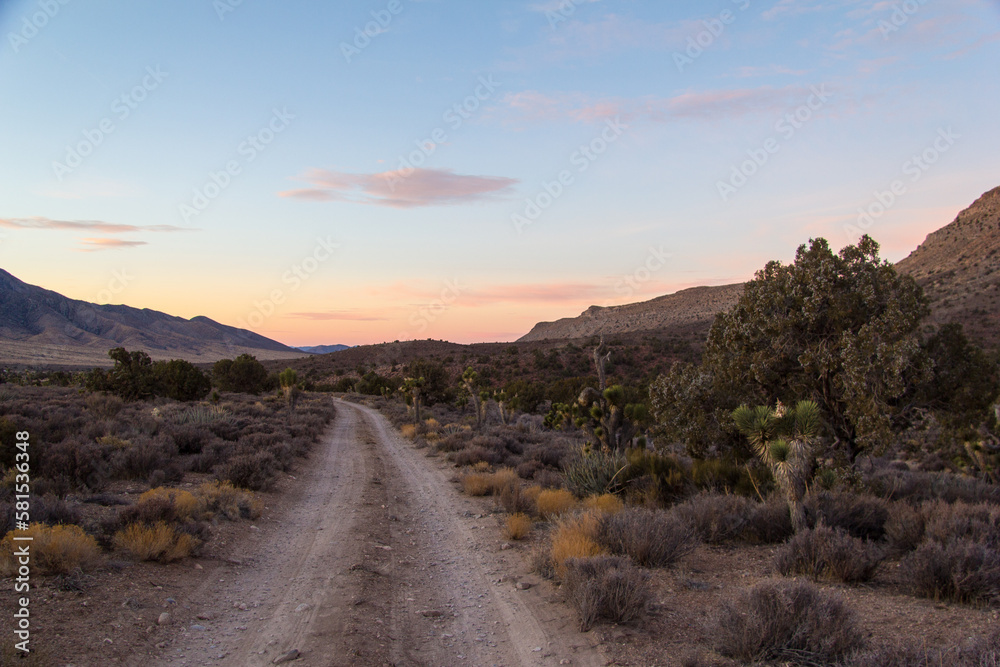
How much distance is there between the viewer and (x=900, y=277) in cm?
1083

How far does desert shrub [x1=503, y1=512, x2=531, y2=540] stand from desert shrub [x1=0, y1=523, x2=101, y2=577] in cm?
570

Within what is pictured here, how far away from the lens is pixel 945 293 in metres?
51.8

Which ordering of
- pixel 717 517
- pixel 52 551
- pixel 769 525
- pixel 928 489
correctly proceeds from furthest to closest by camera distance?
1. pixel 928 489
2. pixel 717 517
3. pixel 769 525
4. pixel 52 551

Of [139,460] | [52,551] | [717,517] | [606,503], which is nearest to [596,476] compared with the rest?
[606,503]

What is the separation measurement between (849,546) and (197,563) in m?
8.34

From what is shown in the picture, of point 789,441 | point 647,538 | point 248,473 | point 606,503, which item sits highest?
point 789,441

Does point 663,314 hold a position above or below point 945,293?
above

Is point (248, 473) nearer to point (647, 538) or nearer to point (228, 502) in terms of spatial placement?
point (228, 502)

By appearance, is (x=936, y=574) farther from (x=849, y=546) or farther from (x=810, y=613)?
(x=810, y=613)

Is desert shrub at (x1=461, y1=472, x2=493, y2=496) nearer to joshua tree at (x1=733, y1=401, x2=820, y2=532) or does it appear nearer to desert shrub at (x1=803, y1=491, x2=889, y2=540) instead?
joshua tree at (x1=733, y1=401, x2=820, y2=532)

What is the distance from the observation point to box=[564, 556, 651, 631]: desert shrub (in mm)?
5738

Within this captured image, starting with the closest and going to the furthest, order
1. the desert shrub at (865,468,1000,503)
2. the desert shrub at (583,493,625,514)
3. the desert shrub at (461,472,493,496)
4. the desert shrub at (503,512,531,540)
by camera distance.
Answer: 1. the desert shrub at (503,512,531,540)
2. the desert shrub at (865,468,1000,503)
3. the desert shrub at (583,493,625,514)
4. the desert shrub at (461,472,493,496)

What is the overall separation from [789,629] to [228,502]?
9312 millimetres

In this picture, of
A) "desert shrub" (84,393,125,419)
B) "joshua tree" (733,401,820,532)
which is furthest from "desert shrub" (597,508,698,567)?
"desert shrub" (84,393,125,419)
